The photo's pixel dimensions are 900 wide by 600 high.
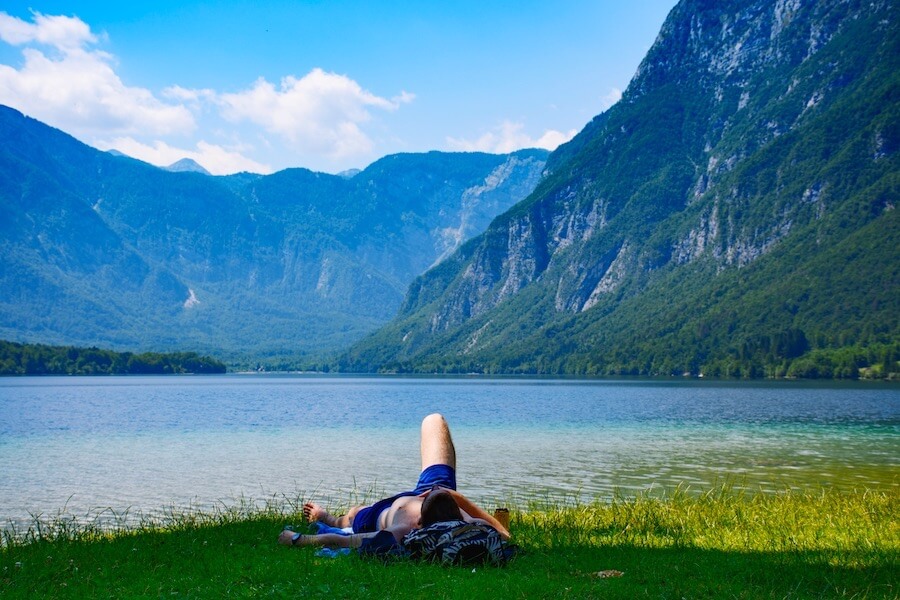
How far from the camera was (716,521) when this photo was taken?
14570mm

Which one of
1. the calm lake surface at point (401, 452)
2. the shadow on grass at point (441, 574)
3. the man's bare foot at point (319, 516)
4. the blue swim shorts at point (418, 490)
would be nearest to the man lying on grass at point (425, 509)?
the blue swim shorts at point (418, 490)

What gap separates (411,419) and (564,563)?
2359 inches

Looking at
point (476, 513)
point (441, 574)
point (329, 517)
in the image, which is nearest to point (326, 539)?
point (329, 517)

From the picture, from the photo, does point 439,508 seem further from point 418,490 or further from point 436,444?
point 436,444

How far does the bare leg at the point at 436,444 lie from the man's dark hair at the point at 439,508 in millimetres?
1210

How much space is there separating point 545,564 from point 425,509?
1.81 meters

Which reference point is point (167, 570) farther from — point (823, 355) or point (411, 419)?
point (823, 355)

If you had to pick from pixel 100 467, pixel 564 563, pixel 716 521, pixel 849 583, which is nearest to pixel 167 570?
pixel 564 563

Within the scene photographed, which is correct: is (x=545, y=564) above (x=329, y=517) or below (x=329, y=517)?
below

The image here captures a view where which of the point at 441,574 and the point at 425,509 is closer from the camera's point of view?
the point at 441,574

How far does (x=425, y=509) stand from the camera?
10461 millimetres

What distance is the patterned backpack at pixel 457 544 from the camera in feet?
34.0

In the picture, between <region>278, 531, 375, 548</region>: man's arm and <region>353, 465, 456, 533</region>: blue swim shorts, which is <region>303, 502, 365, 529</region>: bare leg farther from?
<region>278, 531, 375, 548</region>: man's arm

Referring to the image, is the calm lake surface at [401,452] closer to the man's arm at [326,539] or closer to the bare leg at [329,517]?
the bare leg at [329,517]
